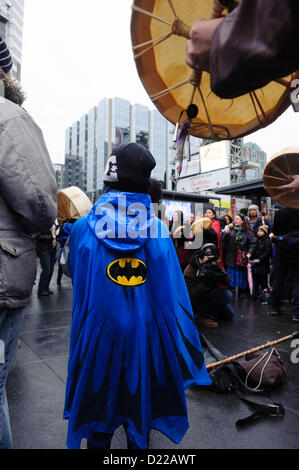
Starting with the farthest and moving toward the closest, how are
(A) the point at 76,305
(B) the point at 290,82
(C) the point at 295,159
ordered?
(C) the point at 295,159, (A) the point at 76,305, (B) the point at 290,82

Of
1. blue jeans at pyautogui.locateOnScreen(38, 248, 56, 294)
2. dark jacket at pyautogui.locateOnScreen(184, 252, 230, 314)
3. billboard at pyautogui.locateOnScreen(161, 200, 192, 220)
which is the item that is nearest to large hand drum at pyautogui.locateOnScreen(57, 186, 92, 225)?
dark jacket at pyautogui.locateOnScreen(184, 252, 230, 314)

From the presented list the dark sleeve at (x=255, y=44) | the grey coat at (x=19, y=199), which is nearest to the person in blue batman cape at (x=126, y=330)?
the grey coat at (x=19, y=199)

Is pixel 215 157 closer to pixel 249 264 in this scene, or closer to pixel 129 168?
pixel 249 264

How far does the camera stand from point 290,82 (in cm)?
116

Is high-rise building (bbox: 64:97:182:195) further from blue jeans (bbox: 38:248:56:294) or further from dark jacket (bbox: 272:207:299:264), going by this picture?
dark jacket (bbox: 272:207:299:264)

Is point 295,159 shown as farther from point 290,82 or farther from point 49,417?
point 49,417

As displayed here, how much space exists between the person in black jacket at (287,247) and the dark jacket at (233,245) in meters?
1.70

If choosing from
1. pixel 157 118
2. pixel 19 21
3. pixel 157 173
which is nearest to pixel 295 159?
pixel 19 21

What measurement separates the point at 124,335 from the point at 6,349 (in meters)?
0.55

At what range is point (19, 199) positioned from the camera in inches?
54.6

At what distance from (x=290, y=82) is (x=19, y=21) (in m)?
32.8

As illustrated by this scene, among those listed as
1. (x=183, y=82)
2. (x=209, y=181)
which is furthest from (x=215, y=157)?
(x=183, y=82)

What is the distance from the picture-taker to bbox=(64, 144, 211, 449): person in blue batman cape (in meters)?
1.49
